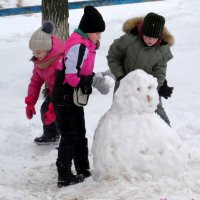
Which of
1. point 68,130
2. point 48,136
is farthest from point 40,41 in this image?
point 48,136

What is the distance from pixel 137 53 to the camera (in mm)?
4562

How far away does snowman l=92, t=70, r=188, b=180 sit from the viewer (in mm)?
3926

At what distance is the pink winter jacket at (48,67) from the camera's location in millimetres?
4590

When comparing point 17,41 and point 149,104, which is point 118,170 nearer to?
point 149,104

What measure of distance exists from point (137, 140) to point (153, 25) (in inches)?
43.4

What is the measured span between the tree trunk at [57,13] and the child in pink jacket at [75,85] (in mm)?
3387

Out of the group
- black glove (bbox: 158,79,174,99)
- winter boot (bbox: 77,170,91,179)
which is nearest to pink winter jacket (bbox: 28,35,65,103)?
winter boot (bbox: 77,170,91,179)

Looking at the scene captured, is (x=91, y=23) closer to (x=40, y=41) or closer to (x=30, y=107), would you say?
(x=40, y=41)

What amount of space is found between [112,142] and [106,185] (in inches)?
14.4

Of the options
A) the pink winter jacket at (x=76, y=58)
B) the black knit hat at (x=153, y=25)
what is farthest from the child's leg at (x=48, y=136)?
the black knit hat at (x=153, y=25)

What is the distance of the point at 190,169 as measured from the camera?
415cm

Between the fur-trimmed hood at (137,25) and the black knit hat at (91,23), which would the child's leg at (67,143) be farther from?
the fur-trimmed hood at (137,25)

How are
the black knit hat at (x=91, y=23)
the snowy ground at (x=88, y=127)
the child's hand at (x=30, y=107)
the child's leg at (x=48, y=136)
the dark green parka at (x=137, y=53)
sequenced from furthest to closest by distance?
the child's leg at (x=48, y=136) → the child's hand at (x=30, y=107) → the dark green parka at (x=137, y=53) → the black knit hat at (x=91, y=23) → the snowy ground at (x=88, y=127)

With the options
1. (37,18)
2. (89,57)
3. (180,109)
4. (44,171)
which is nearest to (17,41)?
(37,18)
